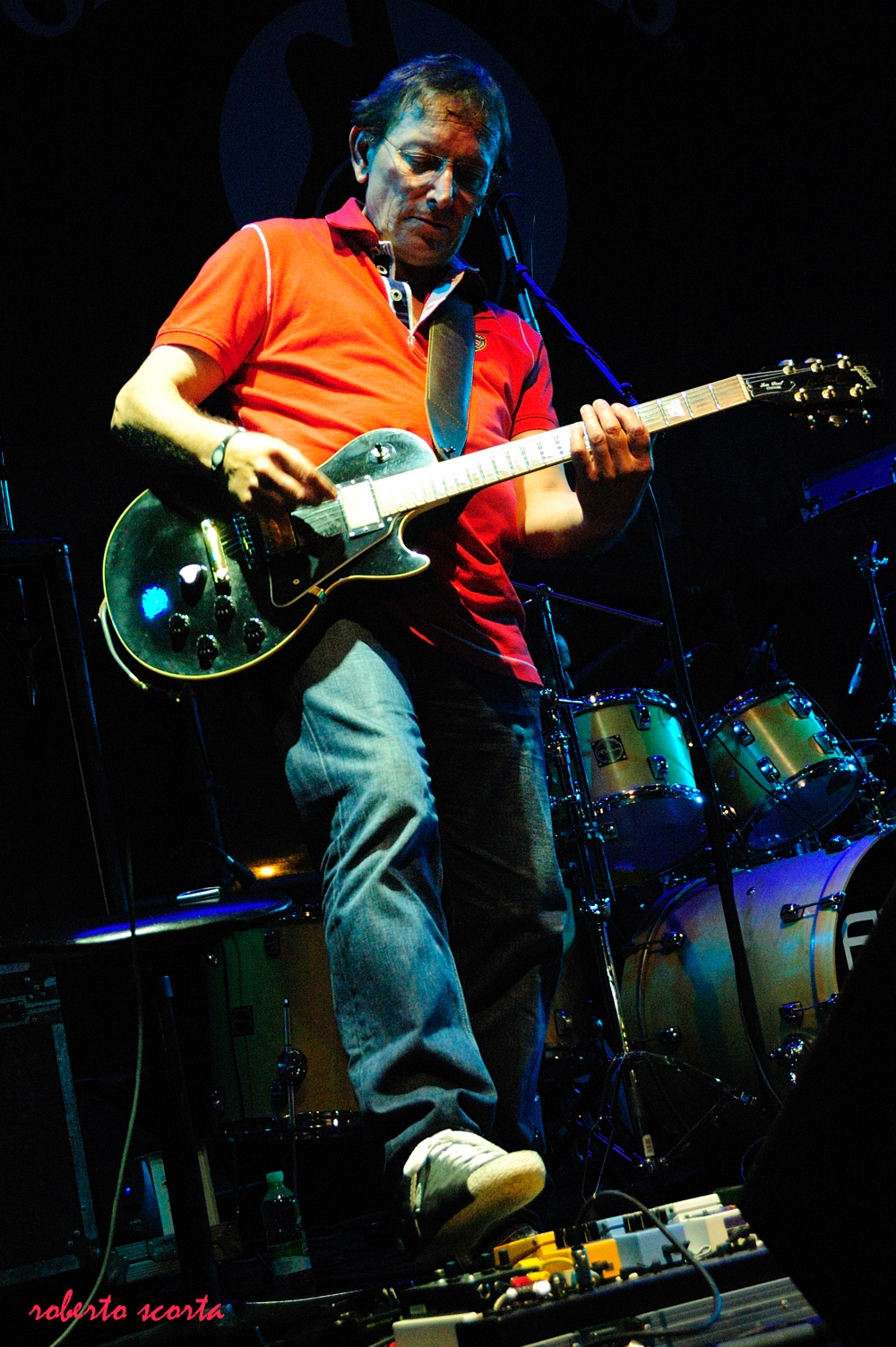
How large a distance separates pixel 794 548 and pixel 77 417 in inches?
116

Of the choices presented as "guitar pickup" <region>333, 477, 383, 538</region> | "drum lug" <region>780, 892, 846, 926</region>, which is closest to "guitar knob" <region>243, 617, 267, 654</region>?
"guitar pickup" <region>333, 477, 383, 538</region>

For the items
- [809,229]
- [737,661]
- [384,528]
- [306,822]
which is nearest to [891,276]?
[809,229]

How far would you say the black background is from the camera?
3822 millimetres

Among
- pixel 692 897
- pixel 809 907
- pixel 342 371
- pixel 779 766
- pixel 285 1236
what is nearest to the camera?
pixel 342 371

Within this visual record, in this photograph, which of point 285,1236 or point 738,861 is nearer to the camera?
point 285,1236

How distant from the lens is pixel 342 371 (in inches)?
89.3

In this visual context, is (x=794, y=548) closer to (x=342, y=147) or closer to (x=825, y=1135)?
(x=342, y=147)

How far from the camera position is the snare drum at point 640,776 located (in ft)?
12.6

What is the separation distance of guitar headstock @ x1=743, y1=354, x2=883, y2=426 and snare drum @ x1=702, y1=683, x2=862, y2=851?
1573mm

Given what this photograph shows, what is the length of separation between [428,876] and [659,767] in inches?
84.6

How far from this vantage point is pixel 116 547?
2090 mm

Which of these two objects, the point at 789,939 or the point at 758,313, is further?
the point at 758,313

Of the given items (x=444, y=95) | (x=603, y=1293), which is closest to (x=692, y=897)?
(x=444, y=95)

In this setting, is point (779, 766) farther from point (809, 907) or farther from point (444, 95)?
point (444, 95)
